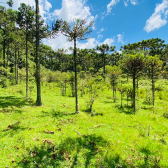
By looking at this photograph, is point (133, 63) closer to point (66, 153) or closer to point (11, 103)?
point (66, 153)

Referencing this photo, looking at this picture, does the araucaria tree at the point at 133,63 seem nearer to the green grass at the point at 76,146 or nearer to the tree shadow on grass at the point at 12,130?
the green grass at the point at 76,146

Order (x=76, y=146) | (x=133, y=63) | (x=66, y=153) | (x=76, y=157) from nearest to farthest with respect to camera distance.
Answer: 1. (x=76, y=157)
2. (x=66, y=153)
3. (x=76, y=146)
4. (x=133, y=63)

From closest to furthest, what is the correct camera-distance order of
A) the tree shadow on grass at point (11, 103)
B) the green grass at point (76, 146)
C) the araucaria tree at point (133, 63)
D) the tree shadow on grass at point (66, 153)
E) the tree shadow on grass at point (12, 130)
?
the tree shadow on grass at point (66, 153), the green grass at point (76, 146), the tree shadow on grass at point (12, 130), the tree shadow on grass at point (11, 103), the araucaria tree at point (133, 63)

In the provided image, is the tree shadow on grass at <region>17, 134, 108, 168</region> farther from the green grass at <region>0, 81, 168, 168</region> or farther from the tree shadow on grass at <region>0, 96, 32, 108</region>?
the tree shadow on grass at <region>0, 96, 32, 108</region>

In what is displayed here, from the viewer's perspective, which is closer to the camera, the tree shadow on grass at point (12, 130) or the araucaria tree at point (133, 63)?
the tree shadow on grass at point (12, 130)

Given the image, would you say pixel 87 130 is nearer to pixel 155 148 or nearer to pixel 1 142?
pixel 155 148

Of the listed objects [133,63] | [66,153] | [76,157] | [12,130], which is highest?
[133,63]

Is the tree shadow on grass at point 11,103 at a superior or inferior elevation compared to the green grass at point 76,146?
superior

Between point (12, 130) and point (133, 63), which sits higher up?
point (133, 63)

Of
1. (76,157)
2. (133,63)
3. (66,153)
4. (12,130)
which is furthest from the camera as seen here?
(133,63)

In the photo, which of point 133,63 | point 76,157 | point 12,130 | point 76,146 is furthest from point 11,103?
point 133,63

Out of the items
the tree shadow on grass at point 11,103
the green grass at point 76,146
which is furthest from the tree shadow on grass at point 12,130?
the tree shadow on grass at point 11,103

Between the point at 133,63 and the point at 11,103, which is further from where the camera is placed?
the point at 133,63

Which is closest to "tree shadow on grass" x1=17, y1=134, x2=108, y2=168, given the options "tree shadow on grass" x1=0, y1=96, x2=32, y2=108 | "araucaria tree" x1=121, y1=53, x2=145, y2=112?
"tree shadow on grass" x1=0, y1=96, x2=32, y2=108
